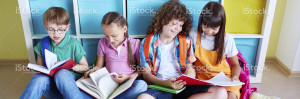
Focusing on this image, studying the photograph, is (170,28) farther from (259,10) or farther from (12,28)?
(12,28)

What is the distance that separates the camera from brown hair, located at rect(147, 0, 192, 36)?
1.44m

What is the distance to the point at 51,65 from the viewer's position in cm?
145

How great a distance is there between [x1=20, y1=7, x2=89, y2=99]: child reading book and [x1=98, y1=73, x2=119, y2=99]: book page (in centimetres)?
13

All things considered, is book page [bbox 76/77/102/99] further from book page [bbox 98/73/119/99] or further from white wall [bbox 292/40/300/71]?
white wall [bbox 292/40/300/71]

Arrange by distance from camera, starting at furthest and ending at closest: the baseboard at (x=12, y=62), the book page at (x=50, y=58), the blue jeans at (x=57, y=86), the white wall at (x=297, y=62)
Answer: the baseboard at (x=12, y=62) < the white wall at (x=297, y=62) < the book page at (x=50, y=58) < the blue jeans at (x=57, y=86)

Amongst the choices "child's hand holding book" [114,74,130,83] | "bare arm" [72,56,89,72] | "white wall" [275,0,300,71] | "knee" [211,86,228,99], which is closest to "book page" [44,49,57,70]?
"bare arm" [72,56,89,72]

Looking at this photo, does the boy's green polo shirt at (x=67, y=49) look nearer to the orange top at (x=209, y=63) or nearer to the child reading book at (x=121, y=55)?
the child reading book at (x=121, y=55)

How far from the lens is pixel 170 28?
4.65ft

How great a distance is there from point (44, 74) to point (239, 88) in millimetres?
1168

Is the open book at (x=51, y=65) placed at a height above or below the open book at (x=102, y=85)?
above

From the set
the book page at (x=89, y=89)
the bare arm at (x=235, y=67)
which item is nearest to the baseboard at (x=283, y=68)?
the bare arm at (x=235, y=67)

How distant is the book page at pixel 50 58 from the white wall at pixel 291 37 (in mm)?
1836

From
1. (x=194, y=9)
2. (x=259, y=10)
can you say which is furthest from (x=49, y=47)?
(x=259, y=10)

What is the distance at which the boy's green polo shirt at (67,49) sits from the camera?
1.53 metres
